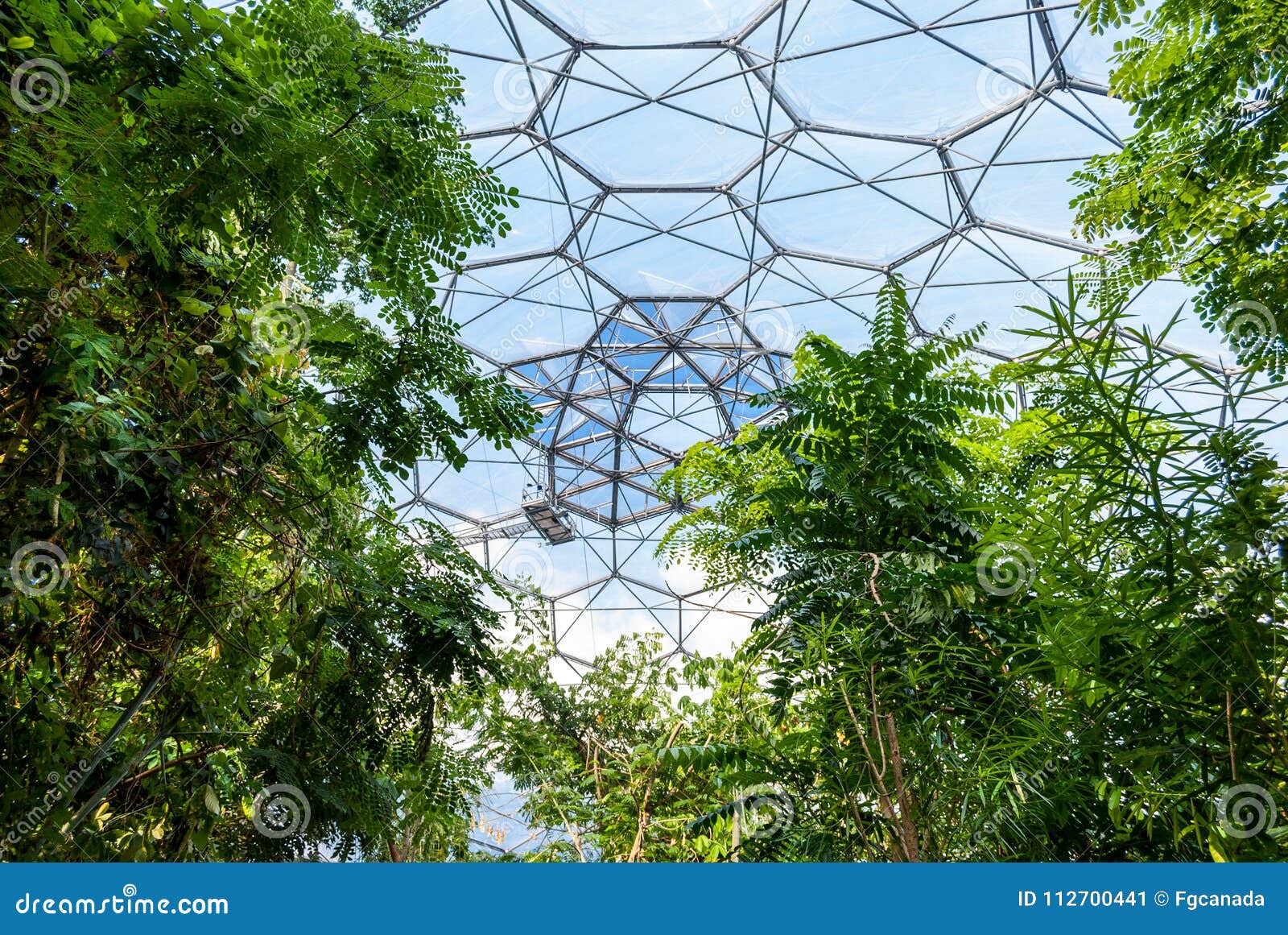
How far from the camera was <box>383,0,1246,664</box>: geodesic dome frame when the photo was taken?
12.4 meters

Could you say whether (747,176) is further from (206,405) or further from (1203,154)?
(206,405)

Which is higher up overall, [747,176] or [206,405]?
[747,176]

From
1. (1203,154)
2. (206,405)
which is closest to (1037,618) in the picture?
(1203,154)

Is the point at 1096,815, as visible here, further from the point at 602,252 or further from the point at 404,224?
the point at 602,252

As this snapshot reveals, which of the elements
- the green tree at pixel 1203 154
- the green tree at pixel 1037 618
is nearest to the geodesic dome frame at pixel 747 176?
the green tree at pixel 1203 154

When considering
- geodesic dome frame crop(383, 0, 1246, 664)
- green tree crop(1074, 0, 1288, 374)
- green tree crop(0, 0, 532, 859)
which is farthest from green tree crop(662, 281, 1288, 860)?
geodesic dome frame crop(383, 0, 1246, 664)

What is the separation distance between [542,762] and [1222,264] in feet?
23.2

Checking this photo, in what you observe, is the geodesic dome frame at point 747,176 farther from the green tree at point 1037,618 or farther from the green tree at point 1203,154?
the green tree at point 1037,618

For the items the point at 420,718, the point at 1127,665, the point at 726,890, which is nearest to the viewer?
the point at 726,890

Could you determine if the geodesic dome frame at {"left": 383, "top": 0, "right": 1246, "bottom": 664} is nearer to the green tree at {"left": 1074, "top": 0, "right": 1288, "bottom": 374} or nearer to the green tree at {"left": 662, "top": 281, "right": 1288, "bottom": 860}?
the green tree at {"left": 1074, "top": 0, "right": 1288, "bottom": 374}

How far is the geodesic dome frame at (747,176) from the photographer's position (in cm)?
1245

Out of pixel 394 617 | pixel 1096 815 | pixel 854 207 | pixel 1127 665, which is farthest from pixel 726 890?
pixel 854 207

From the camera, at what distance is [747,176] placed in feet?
51.9

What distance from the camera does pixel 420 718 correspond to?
6.27 m
